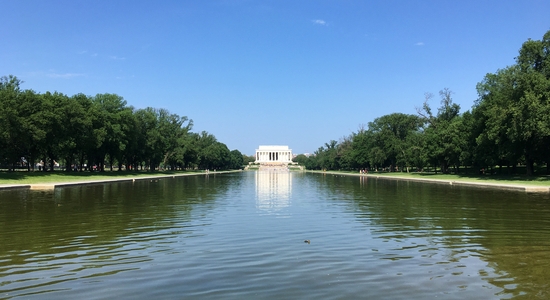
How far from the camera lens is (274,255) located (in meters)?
10.4

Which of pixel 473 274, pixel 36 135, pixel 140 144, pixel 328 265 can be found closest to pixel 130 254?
pixel 328 265

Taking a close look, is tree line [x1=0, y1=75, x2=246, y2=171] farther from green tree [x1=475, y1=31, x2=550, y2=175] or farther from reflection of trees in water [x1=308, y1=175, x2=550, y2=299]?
green tree [x1=475, y1=31, x2=550, y2=175]

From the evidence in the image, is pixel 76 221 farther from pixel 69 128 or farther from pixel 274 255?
pixel 69 128

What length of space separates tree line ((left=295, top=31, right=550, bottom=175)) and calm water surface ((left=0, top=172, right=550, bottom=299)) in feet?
101

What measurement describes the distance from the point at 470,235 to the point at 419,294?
6766 millimetres

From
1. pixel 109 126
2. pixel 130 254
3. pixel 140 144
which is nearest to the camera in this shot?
pixel 130 254

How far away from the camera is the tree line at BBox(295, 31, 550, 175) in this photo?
4450 centimetres

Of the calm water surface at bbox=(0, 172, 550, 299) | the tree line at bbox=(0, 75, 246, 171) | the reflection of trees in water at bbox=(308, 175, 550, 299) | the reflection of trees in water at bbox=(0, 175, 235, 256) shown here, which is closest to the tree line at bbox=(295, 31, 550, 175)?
the reflection of trees in water at bbox=(308, 175, 550, 299)

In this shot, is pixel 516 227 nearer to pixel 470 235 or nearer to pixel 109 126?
pixel 470 235

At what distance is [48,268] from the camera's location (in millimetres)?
9156

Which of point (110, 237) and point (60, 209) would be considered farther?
point (60, 209)

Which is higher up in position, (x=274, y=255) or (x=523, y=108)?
(x=523, y=108)

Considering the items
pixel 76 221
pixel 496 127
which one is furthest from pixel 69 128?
pixel 496 127

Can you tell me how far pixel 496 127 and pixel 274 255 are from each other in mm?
45335
